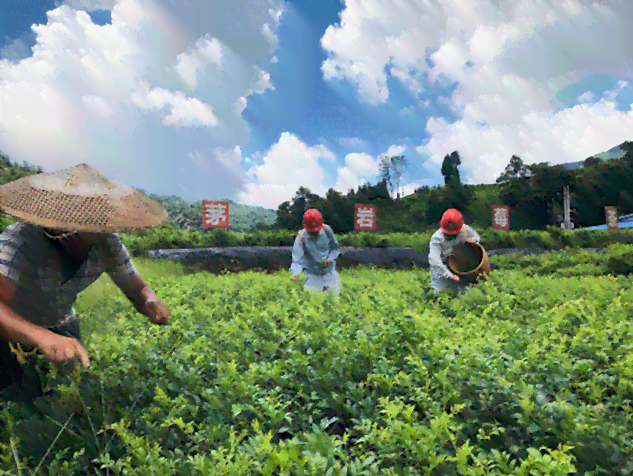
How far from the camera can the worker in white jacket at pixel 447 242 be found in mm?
5496

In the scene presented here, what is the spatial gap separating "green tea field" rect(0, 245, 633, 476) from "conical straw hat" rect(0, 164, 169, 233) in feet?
2.74

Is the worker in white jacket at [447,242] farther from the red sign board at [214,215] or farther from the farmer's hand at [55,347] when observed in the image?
the red sign board at [214,215]

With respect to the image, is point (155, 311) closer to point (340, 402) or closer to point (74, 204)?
point (74, 204)

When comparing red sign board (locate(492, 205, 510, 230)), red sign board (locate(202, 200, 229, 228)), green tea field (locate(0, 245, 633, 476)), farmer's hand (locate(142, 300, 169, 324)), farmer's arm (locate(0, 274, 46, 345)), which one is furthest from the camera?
red sign board (locate(492, 205, 510, 230))

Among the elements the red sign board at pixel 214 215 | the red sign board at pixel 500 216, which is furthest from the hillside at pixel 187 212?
the red sign board at pixel 500 216

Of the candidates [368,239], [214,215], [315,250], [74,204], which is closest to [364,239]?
[368,239]

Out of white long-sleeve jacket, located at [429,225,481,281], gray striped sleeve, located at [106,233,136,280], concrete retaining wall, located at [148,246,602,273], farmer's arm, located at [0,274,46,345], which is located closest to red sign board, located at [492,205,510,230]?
concrete retaining wall, located at [148,246,602,273]

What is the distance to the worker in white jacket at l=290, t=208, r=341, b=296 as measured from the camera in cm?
626

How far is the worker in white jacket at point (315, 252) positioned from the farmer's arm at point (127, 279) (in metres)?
3.28

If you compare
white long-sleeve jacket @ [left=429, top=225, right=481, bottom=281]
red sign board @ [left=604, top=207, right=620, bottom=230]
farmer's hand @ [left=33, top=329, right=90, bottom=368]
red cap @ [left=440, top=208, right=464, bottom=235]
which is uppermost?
red sign board @ [left=604, top=207, right=620, bottom=230]

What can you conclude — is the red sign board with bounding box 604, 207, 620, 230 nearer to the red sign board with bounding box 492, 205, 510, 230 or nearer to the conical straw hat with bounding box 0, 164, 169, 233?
the red sign board with bounding box 492, 205, 510, 230

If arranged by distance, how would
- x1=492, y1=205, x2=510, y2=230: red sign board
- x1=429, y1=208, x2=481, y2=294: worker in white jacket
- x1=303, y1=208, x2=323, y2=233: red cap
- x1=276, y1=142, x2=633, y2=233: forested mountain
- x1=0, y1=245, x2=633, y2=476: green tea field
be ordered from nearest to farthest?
x1=0, y1=245, x2=633, y2=476: green tea field
x1=429, y1=208, x2=481, y2=294: worker in white jacket
x1=303, y1=208, x2=323, y2=233: red cap
x1=492, y1=205, x2=510, y2=230: red sign board
x1=276, y1=142, x2=633, y2=233: forested mountain

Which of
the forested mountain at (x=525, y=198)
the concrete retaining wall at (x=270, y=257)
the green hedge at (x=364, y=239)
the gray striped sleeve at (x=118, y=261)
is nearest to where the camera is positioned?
the gray striped sleeve at (x=118, y=261)

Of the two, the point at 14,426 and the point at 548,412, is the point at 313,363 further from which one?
the point at 14,426
